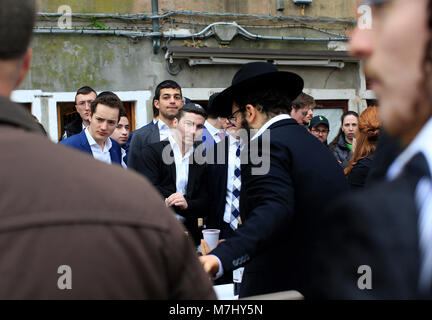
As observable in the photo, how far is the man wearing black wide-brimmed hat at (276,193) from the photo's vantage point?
2.24 m

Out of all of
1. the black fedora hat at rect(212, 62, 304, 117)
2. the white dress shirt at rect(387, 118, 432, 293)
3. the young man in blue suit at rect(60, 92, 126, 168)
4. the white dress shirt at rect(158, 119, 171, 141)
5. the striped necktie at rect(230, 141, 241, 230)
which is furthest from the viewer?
the white dress shirt at rect(158, 119, 171, 141)

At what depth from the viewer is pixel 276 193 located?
7.59ft

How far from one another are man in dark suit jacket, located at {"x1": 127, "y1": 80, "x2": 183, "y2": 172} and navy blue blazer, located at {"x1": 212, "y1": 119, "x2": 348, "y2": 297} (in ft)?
7.65

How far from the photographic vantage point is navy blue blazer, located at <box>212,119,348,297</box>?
2248 mm

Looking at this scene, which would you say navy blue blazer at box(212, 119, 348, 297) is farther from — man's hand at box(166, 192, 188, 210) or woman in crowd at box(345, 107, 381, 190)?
man's hand at box(166, 192, 188, 210)

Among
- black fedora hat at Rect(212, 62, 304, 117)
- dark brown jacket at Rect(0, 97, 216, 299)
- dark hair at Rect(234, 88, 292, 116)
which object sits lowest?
dark brown jacket at Rect(0, 97, 216, 299)

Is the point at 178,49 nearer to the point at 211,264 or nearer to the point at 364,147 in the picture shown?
the point at 364,147

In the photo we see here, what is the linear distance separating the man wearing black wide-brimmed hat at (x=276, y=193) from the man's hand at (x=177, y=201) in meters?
1.50

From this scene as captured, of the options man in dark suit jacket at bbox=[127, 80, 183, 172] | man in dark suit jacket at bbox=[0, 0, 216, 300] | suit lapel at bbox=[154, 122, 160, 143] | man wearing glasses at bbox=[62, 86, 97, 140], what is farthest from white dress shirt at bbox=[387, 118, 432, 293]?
man wearing glasses at bbox=[62, 86, 97, 140]

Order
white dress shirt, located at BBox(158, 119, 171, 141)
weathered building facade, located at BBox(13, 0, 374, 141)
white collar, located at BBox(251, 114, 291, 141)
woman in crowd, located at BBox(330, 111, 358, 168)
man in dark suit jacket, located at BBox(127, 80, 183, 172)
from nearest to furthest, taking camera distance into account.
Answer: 1. white collar, located at BBox(251, 114, 291, 141)
2. man in dark suit jacket, located at BBox(127, 80, 183, 172)
3. white dress shirt, located at BBox(158, 119, 171, 141)
4. woman in crowd, located at BBox(330, 111, 358, 168)
5. weathered building facade, located at BBox(13, 0, 374, 141)

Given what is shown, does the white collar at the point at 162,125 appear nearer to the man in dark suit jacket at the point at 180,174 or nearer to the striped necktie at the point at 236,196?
the man in dark suit jacket at the point at 180,174

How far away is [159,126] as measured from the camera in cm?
533

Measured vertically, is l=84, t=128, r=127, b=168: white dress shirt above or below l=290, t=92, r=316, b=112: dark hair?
below

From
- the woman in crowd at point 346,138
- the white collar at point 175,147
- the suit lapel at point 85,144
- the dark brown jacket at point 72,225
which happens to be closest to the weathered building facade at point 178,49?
the woman in crowd at point 346,138
